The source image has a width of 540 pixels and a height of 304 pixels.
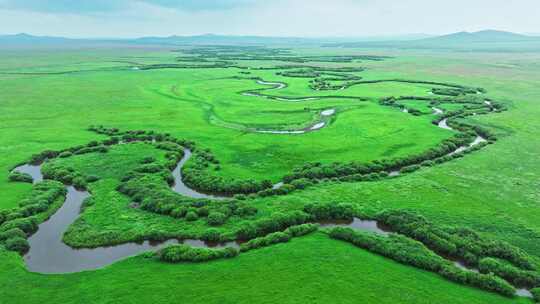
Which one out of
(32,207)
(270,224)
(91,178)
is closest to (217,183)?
(270,224)

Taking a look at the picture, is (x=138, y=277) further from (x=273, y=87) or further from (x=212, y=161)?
(x=273, y=87)

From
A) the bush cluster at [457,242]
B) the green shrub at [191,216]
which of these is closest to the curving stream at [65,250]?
the green shrub at [191,216]

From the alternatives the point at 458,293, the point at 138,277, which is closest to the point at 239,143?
the point at 138,277

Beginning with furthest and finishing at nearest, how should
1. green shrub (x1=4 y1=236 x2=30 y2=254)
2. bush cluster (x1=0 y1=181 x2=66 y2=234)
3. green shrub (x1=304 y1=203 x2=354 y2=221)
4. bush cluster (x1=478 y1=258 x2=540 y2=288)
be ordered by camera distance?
green shrub (x1=304 y1=203 x2=354 y2=221) → bush cluster (x1=0 y1=181 x2=66 y2=234) → green shrub (x1=4 y1=236 x2=30 y2=254) → bush cluster (x1=478 y1=258 x2=540 y2=288)

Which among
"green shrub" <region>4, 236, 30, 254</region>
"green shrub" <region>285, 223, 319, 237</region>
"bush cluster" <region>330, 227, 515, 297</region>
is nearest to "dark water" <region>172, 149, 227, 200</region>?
"green shrub" <region>285, 223, 319, 237</region>

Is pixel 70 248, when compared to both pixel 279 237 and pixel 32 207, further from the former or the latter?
pixel 279 237

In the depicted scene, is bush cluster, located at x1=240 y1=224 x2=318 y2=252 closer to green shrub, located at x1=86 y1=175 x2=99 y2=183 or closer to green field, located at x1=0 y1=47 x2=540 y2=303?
green field, located at x1=0 y1=47 x2=540 y2=303
